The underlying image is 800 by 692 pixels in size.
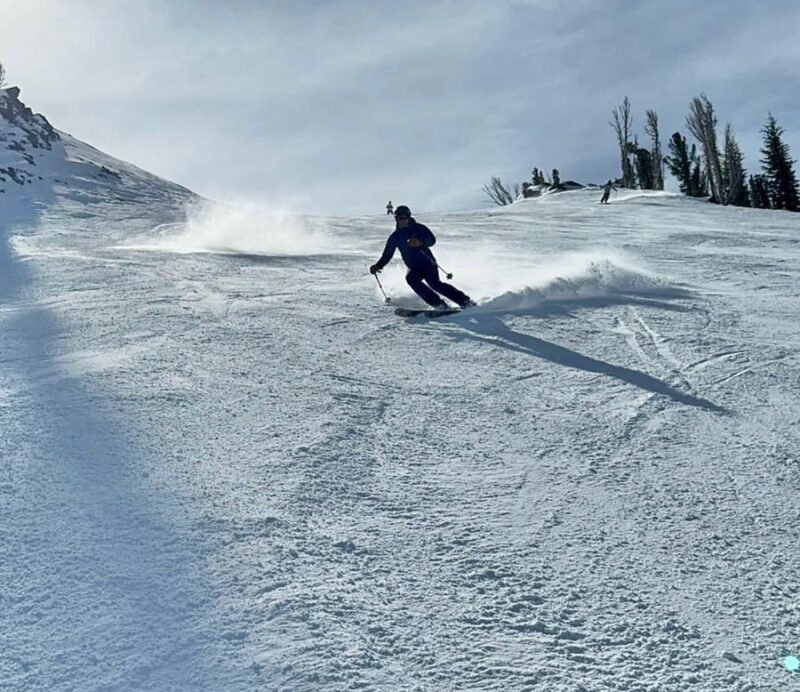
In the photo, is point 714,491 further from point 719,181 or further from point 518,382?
point 719,181

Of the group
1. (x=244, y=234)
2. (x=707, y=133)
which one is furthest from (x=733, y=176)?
(x=244, y=234)

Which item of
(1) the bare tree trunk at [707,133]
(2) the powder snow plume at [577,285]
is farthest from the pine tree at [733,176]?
(2) the powder snow plume at [577,285]

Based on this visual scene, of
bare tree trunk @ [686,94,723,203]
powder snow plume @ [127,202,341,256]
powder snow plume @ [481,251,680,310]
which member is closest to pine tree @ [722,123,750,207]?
bare tree trunk @ [686,94,723,203]

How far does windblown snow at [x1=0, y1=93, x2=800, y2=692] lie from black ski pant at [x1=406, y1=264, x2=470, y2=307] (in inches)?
36.7

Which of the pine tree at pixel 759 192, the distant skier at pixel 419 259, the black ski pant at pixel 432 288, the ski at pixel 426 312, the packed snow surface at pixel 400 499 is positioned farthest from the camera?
the pine tree at pixel 759 192

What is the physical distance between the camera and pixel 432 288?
9398mm

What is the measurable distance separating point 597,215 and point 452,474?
2495cm

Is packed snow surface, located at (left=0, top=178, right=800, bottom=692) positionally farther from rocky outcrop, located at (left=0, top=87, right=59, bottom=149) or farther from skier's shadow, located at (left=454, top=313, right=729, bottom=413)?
rocky outcrop, located at (left=0, top=87, right=59, bottom=149)

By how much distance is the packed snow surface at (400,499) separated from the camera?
2.50 m

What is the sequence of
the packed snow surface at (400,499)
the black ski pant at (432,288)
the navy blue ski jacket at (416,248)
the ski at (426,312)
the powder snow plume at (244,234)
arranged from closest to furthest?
1. the packed snow surface at (400,499)
2. the ski at (426,312)
3. the black ski pant at (432,288)
4. the navy blue ski jacket at (416,248)
5. the powder snow plume at (244,234)

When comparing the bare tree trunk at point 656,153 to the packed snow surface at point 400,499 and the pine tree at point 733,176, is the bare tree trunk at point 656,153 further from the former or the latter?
the packed snow surface at point 400,499

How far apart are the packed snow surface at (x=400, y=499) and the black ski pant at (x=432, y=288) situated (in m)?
0.99

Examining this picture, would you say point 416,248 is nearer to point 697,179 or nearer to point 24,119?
point 24,119

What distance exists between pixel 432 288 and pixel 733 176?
147ft
